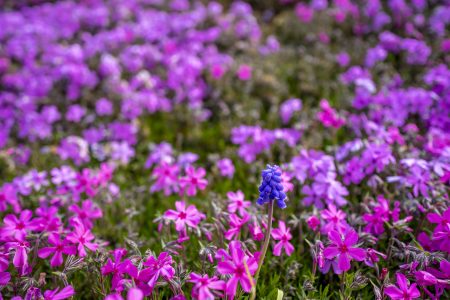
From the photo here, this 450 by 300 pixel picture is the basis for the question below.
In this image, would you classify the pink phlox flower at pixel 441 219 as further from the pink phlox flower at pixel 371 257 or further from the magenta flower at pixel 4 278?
the magenta flower at pixel 4 278

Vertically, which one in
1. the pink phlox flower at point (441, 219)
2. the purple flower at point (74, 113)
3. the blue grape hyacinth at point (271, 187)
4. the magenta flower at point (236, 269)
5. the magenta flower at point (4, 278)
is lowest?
the purple flower at point (74, 113)

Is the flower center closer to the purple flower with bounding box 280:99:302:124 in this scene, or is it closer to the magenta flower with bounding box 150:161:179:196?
the magenta flower with bounding box 150:161:179:196

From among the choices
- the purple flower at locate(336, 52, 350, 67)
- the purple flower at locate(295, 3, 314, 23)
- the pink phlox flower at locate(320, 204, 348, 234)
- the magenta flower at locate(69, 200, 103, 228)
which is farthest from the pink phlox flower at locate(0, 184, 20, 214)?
the purple flower at locate(295, 3, 314, 23)

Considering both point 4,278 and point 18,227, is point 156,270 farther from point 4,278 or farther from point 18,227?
point 18,227

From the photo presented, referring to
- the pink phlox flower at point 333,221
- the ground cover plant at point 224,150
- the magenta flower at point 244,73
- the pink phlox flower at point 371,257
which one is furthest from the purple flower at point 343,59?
the pink phlox flower at point 371,257

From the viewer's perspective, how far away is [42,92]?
4.93 m

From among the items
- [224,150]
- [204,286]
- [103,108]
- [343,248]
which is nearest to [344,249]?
[343,248]

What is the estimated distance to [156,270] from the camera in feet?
6.38

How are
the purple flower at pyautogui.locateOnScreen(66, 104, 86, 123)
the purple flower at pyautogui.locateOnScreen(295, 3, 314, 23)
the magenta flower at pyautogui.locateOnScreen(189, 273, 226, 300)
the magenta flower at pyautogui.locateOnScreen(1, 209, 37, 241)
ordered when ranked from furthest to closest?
1. the purple flower at pyautogui.locateOnScreen(295, 3, 314, 23)
2. the purple flower at pyautogui.locateOnScreen(66, 104, 86, 123)
3. the magenta flower at pyautogui.locateOnScreen(1, 209, 37, 241)
4. the magenta flower at pyautogui.locateOnScreen(189, 273, 226, 300)

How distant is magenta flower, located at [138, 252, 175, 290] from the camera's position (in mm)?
1900

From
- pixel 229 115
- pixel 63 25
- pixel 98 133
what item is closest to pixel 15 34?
pixel 63 25

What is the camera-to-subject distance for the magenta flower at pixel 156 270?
6.23ft

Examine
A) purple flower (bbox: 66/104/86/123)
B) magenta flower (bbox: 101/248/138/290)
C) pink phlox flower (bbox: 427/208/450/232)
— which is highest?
pink phlox flower (bbox: 427/208/450/232)

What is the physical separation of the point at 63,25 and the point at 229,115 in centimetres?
359
